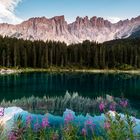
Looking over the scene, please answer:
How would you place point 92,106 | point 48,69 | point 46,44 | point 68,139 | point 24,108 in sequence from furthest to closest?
1. point 46,44
2. point 48,69
3. point 92,106
4. point 24,108
5. point 68,139

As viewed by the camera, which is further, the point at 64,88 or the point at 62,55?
the point at 62,55

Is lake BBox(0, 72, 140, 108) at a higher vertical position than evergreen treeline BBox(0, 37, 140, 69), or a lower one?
lower

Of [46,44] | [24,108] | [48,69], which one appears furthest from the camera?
[46,44]

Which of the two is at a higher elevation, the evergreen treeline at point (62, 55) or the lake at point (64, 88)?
the evergreen treeline at point (62, 55)

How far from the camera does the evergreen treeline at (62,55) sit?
517 ft

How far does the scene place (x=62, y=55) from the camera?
171250mm

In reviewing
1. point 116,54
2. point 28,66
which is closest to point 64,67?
point 28,66

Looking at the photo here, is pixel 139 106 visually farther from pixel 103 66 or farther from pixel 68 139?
pixel 103 66

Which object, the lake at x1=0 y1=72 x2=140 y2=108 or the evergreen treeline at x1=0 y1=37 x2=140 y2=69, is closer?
the lake at x1=0 y1=72 x2=140 y2=108

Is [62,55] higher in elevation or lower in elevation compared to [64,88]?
higher

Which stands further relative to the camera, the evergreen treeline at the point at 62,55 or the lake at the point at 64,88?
the evergreen treeline at the point at 62,55

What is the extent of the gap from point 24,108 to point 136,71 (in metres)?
122

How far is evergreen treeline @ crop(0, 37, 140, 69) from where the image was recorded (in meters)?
158

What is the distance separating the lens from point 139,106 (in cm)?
5341
